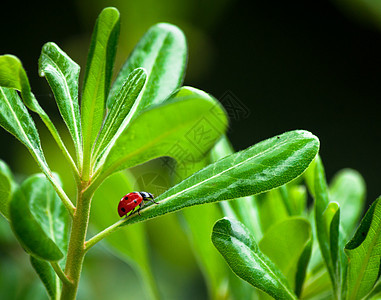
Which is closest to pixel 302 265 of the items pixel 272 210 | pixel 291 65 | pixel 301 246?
pixel 301 246

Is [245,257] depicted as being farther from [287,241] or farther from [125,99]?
[125,99]

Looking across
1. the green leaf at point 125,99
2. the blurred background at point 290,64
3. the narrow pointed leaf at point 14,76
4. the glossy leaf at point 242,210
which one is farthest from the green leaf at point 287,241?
the blurred background at point 290,64

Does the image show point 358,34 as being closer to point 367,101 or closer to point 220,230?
point 367,101

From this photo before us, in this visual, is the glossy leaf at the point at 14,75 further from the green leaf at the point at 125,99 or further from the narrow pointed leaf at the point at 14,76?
the green leaf at the point at 125,99

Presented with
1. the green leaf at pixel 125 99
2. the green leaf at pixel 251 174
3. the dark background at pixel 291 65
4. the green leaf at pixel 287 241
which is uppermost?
the green leaf at pixel 125 99

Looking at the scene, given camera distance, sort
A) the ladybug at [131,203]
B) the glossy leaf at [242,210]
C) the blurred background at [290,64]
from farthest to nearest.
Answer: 1. the blurred background at [290,64]
2. the glossy leaf at [242,210]
3. the ladybug at [131,203]

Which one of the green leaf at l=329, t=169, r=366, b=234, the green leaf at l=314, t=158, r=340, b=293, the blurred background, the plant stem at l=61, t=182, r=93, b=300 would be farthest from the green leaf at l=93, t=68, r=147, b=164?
the blurred background

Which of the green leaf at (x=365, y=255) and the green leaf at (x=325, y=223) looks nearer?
the green leaf at (x=365, y=255)
